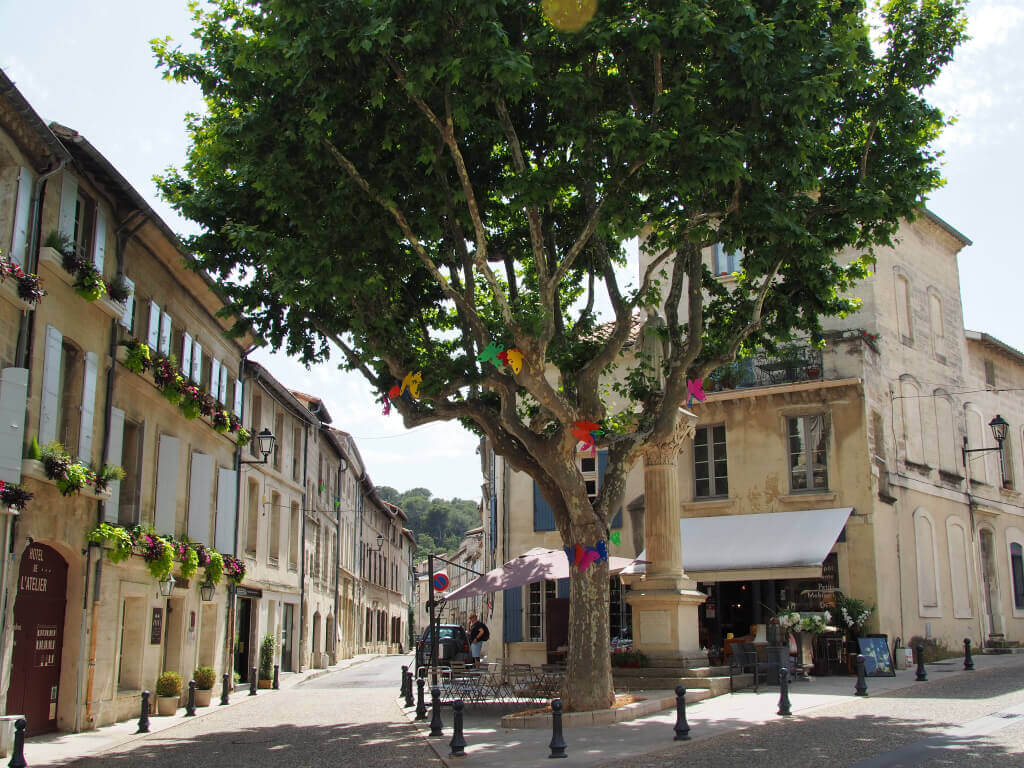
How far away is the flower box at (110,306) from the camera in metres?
13.8

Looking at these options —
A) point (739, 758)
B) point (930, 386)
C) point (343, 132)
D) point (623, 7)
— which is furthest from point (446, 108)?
point (930, 386)

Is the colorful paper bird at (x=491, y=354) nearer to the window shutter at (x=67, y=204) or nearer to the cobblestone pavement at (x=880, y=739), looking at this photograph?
the cobblestone pavement at (x=880, y=739)

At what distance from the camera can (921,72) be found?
12.5m

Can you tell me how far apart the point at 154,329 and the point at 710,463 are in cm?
1293

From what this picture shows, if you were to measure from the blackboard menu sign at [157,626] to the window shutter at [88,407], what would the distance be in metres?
3.81

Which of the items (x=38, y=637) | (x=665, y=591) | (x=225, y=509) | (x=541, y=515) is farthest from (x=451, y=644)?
(x=38, y=637)

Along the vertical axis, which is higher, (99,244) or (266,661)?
(99,244)

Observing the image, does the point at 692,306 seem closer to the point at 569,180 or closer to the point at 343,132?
the point at 569,180

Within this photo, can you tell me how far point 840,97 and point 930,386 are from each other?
543 inches

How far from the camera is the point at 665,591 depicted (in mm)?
16016

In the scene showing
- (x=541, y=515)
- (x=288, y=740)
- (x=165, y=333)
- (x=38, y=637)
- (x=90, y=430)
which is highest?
(x=165, y=333)

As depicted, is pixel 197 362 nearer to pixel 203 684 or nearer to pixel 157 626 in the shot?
pixel 157 626

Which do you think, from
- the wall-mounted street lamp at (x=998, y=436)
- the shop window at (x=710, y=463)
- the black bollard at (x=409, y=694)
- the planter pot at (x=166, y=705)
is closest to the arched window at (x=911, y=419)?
the wall-mounted street lamp at (x=998, y=436)

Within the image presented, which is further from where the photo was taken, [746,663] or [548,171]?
[746,663]
